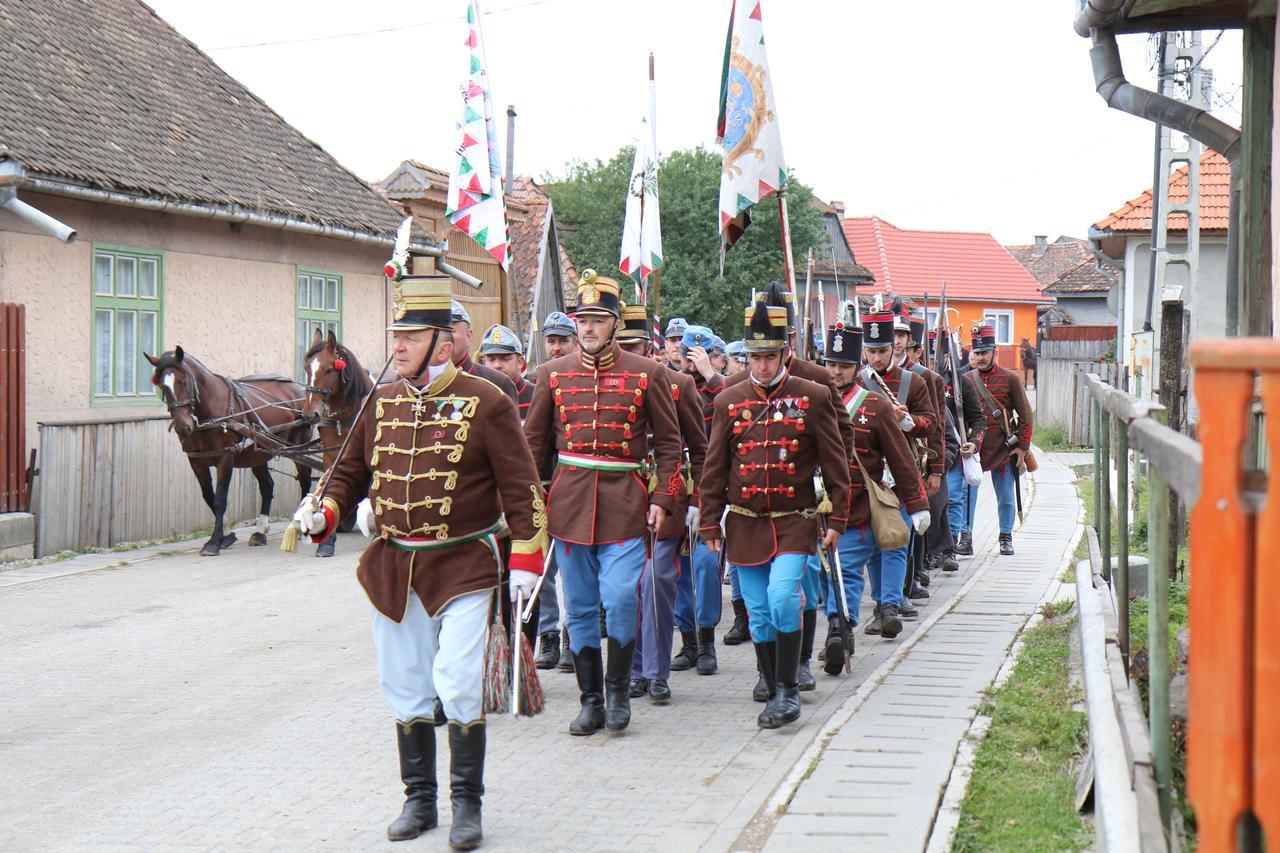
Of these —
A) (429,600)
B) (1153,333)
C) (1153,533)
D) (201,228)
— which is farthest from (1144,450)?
(201,228)

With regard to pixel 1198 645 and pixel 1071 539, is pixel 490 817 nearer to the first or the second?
pixel 1198 645

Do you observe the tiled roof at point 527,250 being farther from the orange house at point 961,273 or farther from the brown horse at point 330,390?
the orange house at point 961,273

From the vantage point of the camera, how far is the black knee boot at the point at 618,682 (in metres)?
7.63

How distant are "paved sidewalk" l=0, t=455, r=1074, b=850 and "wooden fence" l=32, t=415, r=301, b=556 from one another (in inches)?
144

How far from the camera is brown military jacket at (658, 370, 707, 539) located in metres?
8.70

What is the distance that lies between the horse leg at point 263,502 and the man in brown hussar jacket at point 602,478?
28.3 ft

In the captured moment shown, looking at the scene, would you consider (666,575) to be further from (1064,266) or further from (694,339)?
(1064,266)

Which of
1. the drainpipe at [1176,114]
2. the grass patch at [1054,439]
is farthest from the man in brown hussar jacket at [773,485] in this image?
the grass patch at [1054,439]

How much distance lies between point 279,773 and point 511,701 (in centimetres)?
133

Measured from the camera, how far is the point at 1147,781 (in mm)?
4199

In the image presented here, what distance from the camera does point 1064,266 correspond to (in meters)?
87.5

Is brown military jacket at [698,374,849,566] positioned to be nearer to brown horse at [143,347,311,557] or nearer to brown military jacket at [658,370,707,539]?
brown military jacket at [658,370,707,539]

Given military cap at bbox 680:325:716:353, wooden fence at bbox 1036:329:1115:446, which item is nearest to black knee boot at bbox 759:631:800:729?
military cap at bbox 680:325:716:353

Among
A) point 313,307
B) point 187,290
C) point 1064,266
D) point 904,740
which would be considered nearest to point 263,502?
point 187,290
